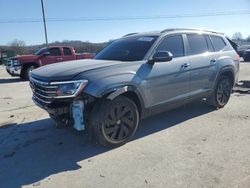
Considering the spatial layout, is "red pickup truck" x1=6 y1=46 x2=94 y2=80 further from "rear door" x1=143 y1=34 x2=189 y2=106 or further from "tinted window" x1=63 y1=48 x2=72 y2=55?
"rear door" x1=143 y1=34 x2=189 y2=106

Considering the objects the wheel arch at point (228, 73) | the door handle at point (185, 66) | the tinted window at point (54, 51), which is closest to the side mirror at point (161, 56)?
the door handle at point (185, 66)

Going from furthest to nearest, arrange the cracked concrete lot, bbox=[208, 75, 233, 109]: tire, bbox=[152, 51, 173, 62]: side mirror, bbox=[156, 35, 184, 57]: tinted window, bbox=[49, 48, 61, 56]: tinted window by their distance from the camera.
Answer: bbox=[49, 48, 61, 56]: tinted window
bbox=[208, 75, 233, 109]: tire
bbox=[156, 35, 184, 57]: tinted window
bbox=[152, 51, 173, 62]: side mirror
the cracked concrete lot

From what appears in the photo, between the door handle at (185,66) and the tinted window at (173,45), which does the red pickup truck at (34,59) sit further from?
the door handle at (185,66)

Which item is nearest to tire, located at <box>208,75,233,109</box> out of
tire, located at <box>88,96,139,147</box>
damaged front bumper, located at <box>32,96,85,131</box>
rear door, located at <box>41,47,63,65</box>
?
tire, located at <box>88,96,139,147</box>

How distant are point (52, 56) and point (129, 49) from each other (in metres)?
12.8

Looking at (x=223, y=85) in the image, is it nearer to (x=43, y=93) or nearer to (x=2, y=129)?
(x=43, y=93)

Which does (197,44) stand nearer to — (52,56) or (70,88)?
(70,88)

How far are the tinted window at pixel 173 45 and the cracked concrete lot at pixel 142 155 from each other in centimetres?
144

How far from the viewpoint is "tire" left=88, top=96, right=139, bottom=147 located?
4.74 m

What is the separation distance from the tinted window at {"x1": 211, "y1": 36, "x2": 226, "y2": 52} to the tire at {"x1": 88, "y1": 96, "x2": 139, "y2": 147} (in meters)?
3.09

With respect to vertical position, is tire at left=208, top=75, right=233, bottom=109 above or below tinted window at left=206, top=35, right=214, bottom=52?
below

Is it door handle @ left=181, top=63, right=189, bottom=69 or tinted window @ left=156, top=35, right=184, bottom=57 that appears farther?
door handle @ left=181, top=63, right=189, bottom=69

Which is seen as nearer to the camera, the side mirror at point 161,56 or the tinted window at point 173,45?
the side mirror at point 161,56

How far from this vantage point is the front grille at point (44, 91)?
4.70m
